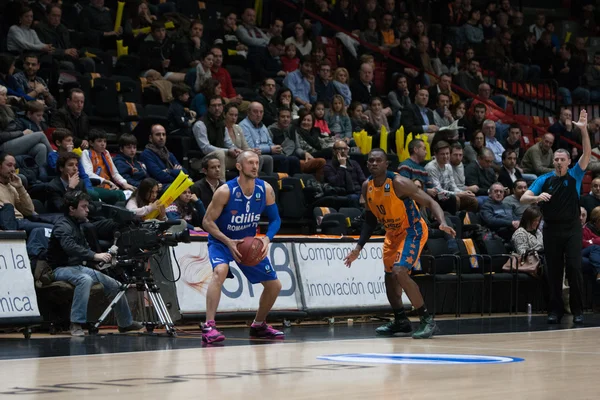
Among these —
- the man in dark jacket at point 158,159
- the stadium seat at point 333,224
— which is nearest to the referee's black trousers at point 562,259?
the stadium seat at point 333,224

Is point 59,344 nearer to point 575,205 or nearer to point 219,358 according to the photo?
point 219,358

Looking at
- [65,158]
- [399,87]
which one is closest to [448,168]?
[399,87]

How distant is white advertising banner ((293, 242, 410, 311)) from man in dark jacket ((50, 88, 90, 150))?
3.49m

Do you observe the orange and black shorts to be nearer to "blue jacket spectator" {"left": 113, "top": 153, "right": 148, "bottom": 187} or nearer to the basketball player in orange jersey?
the basketball player in orange jersey

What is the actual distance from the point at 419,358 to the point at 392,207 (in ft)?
9.10

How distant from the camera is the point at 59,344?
32.1 ft

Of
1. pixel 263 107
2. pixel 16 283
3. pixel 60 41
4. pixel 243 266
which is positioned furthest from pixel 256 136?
pixel 16 283

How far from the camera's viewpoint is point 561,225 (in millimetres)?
13148

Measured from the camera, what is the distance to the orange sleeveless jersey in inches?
423

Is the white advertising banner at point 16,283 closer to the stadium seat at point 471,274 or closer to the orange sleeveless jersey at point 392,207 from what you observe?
the orange sleeveless jersey at point 392,207

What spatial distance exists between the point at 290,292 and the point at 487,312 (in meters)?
4.60

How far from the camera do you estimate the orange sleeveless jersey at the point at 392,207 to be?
10.7 meters

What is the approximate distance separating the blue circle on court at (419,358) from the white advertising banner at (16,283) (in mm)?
3826

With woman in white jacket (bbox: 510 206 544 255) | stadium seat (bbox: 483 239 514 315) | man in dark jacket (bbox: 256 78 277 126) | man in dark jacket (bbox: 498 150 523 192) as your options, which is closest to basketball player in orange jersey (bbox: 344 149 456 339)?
stadium seat (bbox: 483 239 514 315)
